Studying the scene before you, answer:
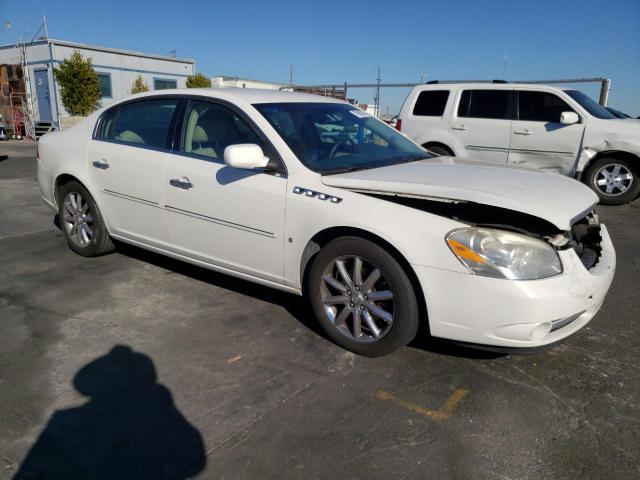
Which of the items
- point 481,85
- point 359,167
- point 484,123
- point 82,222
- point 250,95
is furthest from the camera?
point 481,85

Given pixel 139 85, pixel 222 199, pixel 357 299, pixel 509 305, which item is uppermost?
pixel 139 85

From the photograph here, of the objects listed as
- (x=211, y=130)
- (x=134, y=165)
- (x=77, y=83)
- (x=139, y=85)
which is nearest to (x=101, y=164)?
(x=134, y=165)

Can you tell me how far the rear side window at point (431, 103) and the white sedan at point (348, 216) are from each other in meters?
4.81

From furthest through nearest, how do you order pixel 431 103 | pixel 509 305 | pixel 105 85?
pixel 105 85 < pixel 431 103 < pixel 509 305

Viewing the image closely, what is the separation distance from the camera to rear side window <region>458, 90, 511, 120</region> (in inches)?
333

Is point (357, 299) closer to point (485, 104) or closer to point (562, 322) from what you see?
point (562, 322)

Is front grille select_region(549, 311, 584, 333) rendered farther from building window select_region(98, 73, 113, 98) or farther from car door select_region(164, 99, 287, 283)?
building window select_region(98, 73, 113, 98)

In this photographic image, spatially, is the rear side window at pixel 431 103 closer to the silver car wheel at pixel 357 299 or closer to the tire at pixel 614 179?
the tire at pixel 614 179

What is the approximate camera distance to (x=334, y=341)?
11.1ft

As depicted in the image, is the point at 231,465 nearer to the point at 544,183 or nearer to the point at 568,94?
the point at 544,183

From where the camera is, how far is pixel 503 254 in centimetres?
271

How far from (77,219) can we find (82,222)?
0.08 meters

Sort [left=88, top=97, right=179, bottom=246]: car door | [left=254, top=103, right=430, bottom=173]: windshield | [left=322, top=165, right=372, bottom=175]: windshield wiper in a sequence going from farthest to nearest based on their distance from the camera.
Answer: [left=88, top=97, right=179, bottom=246]: car door, [left=254, top=103, right=430, bottom=173]: windshield, [left=322, top=165, right=372, bottom=175]: windshield wiper

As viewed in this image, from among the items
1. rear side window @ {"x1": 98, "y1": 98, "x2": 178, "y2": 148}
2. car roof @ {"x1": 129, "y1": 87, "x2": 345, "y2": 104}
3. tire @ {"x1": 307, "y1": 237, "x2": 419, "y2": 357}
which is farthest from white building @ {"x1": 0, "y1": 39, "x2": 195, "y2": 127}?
tire @ {"x1": 307, "y1": 237, "x2": 419, "y2": 357}
